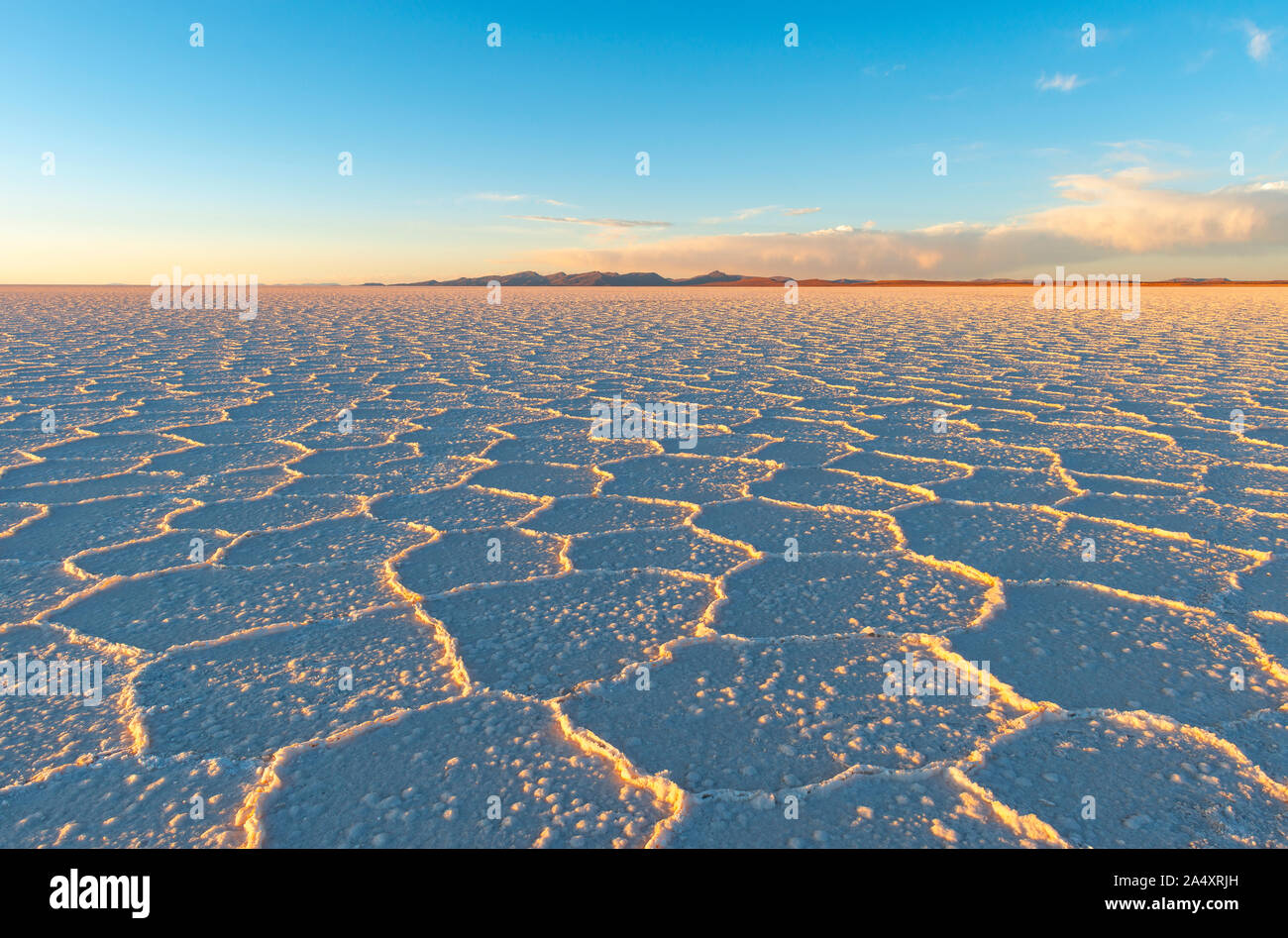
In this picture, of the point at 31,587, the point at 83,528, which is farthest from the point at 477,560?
the point at 83,528

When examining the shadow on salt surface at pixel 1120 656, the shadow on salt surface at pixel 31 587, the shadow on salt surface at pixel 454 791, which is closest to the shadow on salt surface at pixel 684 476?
the shadow on salt surface at pixel 1120 656

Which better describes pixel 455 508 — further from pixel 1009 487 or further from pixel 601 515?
pixel 1009 487

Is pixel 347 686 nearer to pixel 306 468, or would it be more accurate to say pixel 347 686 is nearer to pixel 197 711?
pixel 197 711

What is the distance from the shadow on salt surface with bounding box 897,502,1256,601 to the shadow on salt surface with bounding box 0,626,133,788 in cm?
184

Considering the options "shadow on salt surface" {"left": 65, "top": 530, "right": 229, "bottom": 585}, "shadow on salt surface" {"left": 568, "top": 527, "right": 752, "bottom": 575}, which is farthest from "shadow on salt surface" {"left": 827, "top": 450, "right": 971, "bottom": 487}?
"shadow on salt surface" {"left": 65, "top": 530, "right": 229, "bottom": 585}

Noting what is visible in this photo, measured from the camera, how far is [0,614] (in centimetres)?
166

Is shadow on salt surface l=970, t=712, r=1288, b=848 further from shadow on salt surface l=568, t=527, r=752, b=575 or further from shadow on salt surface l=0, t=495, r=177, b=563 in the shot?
shadow on salt surface l=0, t=495, r=177, b=563

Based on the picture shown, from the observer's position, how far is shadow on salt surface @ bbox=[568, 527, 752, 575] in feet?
6.42

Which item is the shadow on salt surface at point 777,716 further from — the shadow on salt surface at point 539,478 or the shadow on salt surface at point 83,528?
the shadow on salt surface at point 83,528

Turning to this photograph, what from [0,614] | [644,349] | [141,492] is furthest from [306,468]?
[644,349]

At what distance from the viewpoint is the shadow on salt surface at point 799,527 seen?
2080mm

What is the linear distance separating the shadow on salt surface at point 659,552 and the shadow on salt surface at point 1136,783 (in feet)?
2.85

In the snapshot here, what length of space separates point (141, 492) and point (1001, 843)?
2725 mm

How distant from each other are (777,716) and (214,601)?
131 centimetres
